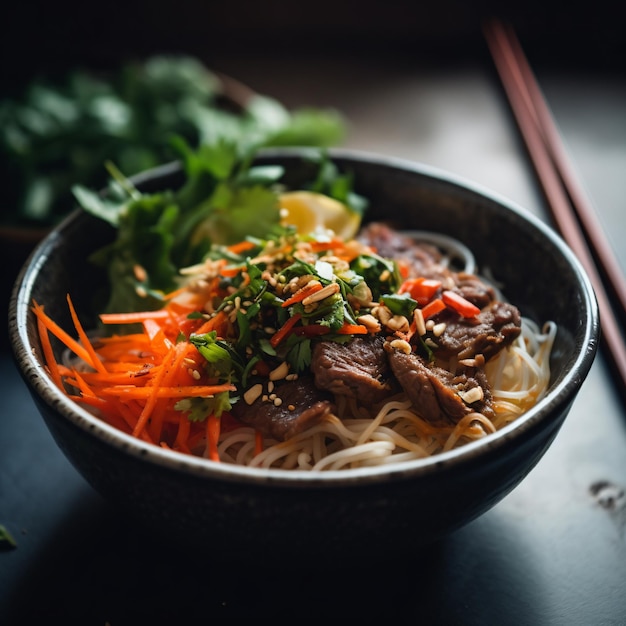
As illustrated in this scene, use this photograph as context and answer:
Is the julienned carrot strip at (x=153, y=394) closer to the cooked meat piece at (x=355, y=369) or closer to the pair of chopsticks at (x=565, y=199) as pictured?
the cooked meat piece at (x=355, y=369)

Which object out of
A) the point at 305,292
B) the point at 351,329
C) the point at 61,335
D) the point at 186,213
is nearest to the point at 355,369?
the point at 351,329

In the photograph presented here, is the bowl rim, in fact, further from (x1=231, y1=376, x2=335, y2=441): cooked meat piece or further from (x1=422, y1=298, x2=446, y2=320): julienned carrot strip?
(x1=422, y1=298, x2=446, y2=320): julienned carrot strip

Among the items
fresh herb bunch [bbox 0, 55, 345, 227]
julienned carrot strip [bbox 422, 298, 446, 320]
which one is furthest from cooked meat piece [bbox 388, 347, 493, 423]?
fresh herb bunch [bbox 0, 55, 345, 227]

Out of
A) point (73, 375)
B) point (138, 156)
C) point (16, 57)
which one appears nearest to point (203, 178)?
point (138, 156)

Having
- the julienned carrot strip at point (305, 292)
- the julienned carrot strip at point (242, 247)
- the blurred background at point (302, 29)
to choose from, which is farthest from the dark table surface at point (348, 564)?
the blurred background at point (302, 29)

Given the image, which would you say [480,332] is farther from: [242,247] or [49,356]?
[49,356]

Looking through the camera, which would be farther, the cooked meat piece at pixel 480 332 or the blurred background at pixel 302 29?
the blurred background at pixel 302 29
